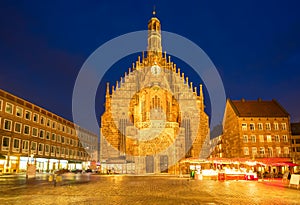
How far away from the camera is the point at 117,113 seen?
6200 centimetres

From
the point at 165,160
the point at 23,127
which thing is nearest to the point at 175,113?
the point at 165,160

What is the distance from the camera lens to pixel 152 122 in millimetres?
57656

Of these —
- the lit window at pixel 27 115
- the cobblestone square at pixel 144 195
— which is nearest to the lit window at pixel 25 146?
the lit window at pixel 27 115

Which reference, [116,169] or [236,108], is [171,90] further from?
[116,169]

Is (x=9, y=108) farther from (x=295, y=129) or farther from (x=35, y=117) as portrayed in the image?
(x=295, y=129)

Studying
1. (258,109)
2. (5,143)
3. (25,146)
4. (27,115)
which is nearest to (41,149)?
(25,146)

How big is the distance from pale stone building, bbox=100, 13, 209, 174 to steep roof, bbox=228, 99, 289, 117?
27.1ft

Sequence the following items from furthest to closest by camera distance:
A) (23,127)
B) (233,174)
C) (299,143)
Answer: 1. (299,143)
2. (23,127)
3. (233,174)

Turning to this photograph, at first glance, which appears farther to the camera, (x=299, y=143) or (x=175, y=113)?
(x=175, y=113)

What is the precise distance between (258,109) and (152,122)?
22838 mm

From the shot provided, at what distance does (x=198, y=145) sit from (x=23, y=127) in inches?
1437

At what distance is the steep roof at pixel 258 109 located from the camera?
55197mm

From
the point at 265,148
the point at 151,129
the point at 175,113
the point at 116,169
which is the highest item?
the point at 175,113

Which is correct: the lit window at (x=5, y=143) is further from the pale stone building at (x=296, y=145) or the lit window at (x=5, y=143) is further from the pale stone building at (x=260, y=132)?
the pale stone building at (x=296, y=145)
